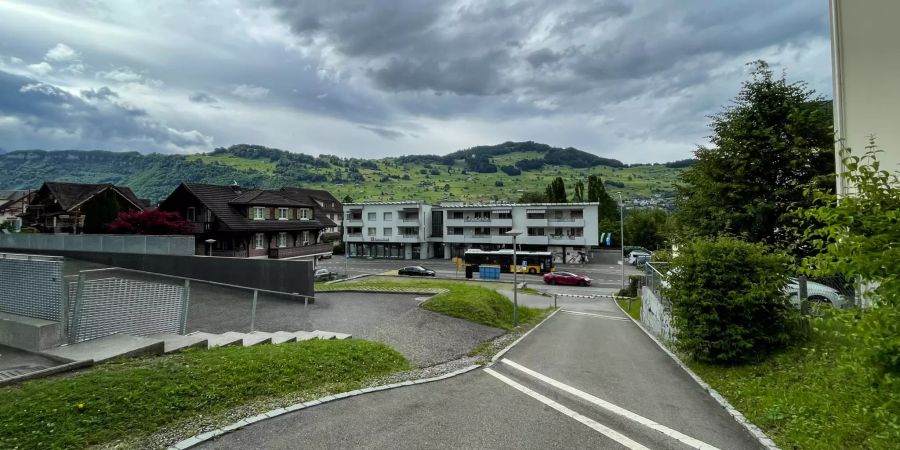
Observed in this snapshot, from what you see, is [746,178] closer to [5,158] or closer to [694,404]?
[694,404]

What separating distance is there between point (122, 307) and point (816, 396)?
1269 centimetres

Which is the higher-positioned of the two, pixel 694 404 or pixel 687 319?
pixel 687 319

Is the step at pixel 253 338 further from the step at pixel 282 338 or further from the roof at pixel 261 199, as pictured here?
the roof at pixel 261 199

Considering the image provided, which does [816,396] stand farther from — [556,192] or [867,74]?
[556,192]

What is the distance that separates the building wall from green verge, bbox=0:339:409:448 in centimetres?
1314

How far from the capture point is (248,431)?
17.8 feet

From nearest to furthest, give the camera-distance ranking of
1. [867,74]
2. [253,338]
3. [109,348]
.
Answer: [109,348]
[253,338]
[867,74]

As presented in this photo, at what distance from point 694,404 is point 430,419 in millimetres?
4956

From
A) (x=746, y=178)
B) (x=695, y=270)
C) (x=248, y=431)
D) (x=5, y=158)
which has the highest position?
(x=5, y=158)

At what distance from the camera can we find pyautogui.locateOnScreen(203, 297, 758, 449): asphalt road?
541 centimetres

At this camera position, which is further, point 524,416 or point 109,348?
point 109,348

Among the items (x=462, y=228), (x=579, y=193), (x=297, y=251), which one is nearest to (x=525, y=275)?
(x=462, y=228)

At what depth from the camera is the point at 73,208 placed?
113 ft

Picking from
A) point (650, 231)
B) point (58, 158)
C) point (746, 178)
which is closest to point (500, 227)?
point (650, 231)
